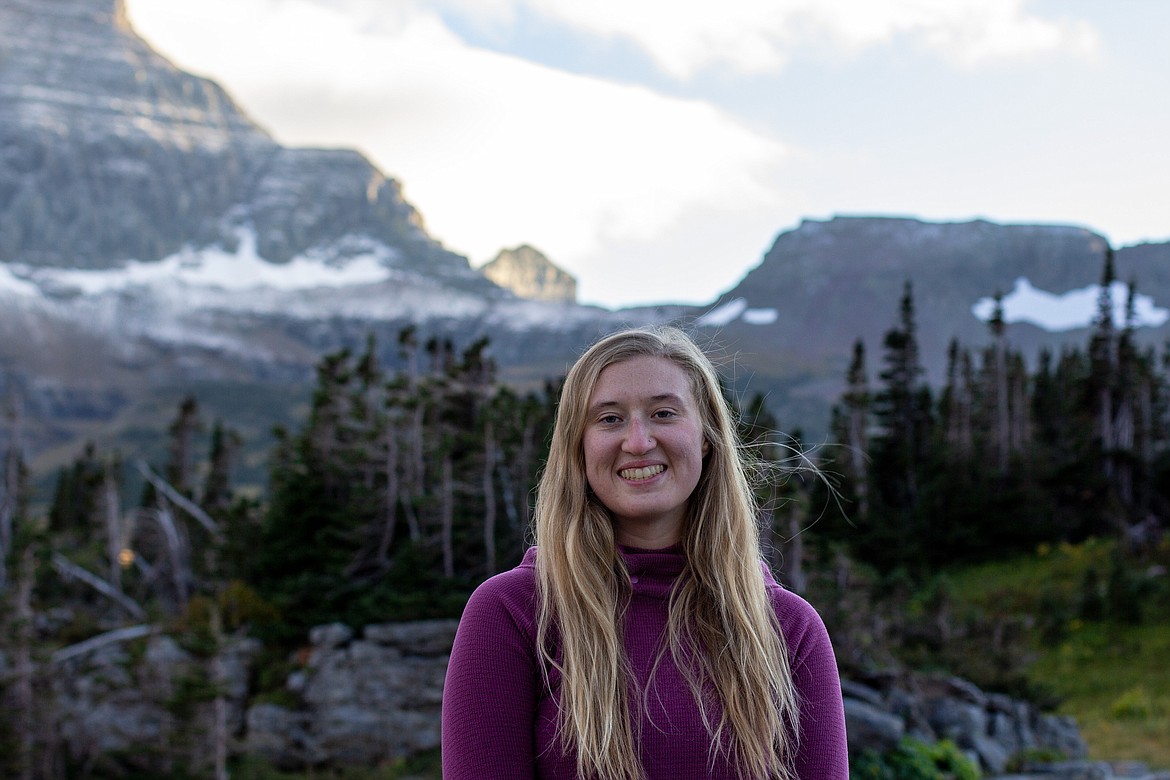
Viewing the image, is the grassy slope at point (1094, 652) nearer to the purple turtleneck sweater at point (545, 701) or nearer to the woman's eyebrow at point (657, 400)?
the purple turtleneck sweater at point (545, 701)

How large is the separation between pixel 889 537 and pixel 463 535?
18272 mm

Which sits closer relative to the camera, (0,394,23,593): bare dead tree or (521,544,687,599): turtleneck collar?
(521,544,687,599): turtleneck collar

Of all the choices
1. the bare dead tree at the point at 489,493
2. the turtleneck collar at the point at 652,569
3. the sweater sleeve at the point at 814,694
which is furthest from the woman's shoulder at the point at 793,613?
the bare dead tree at the point at 489,493

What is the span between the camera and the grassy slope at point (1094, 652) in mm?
Result: 19109

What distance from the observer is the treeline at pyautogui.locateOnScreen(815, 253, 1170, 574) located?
39.3 metres

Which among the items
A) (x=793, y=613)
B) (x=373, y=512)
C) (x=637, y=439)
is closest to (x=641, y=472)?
(x=637, y=439)

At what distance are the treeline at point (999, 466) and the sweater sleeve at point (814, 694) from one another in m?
30.8

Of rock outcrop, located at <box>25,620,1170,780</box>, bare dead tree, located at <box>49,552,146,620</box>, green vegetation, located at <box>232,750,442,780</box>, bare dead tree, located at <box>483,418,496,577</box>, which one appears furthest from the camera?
bare dead tree, located at <box>49,552,146,620</box>

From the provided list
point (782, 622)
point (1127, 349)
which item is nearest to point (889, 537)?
point (1127, 349)

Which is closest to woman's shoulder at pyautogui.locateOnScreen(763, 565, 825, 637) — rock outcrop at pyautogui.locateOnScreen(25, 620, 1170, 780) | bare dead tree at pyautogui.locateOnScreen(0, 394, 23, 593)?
rock outcrop at pyautogui.locateOnScreen(25, 620, 1170, 780)

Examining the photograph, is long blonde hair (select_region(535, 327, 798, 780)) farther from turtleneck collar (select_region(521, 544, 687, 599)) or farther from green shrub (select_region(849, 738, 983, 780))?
green shrub (select_region(849, 738, 983, 780))

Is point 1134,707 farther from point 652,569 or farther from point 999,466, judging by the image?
point 999,466

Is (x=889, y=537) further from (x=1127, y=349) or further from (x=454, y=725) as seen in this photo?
(x=454, y=725)

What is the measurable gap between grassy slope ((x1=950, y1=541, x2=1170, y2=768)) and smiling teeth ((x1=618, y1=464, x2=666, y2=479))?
668 inches
